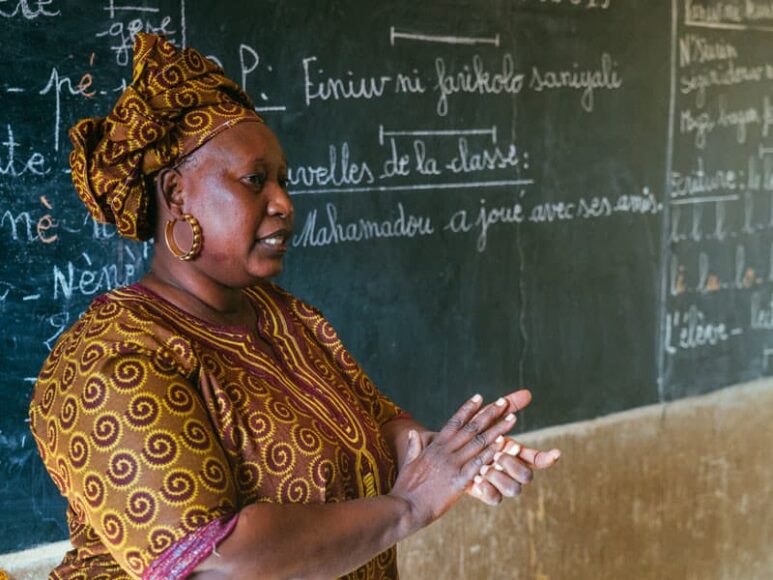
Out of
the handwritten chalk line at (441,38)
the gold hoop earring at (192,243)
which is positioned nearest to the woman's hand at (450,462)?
the gold hoop earring at (192,243)

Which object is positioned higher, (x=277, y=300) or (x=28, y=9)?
(x=28, y=9)

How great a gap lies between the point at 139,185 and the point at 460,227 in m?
1.88

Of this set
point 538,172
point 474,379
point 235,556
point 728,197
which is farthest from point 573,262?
point 235,556

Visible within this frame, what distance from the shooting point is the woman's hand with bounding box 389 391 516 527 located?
5.29 feet

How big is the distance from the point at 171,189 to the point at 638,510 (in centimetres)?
298

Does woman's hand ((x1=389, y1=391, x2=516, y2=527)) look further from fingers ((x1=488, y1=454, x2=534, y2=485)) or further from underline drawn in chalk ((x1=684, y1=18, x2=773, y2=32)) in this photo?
underline drawn in chalk ((x1=684, y1=18, x2=773, y2=32))

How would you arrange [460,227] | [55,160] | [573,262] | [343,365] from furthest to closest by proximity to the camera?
1. [573,262]
2. [460,227]
3. [55,160]
4. [343,365]

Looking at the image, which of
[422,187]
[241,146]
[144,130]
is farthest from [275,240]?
[422,187]

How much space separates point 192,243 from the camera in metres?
1.61

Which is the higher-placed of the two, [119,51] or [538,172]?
[119,51]

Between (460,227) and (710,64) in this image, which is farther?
(710,64)

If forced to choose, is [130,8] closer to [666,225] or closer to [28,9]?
[28,9]

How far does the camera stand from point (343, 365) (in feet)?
6.37

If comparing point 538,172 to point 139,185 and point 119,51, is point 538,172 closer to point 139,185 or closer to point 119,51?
point 119,51
